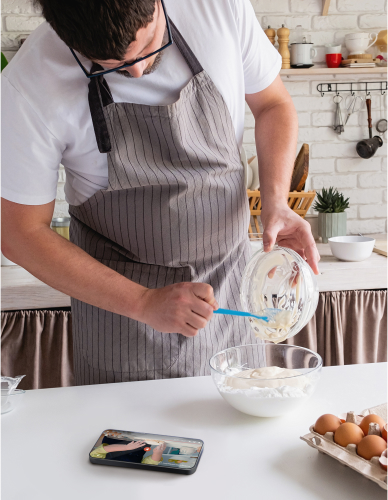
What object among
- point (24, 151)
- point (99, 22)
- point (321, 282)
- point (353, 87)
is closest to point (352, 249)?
point (321, 282)

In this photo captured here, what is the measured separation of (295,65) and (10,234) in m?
1.83

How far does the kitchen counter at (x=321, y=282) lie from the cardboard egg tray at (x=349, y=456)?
1289mm

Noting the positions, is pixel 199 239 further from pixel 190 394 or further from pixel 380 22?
pixel 380 22

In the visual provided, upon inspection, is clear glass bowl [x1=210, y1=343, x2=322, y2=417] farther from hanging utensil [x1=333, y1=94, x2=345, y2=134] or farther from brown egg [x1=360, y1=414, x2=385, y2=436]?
hanging utensil [x1=333, y1=94, x2=345, y2=134]

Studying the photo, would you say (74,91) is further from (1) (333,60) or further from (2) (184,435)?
(1) (333,60)

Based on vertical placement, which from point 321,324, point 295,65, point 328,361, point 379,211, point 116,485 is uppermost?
point 295,65

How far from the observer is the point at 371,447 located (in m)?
0.72

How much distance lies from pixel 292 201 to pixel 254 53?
111 cm

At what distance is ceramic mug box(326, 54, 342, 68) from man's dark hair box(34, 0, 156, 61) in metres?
1.87

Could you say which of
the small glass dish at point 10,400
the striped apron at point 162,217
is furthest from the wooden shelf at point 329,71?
the small glass dish at point 10,400

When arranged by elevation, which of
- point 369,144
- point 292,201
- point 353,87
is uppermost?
point 353,87

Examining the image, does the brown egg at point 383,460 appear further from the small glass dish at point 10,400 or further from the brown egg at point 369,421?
the small glass dish at point 10,400

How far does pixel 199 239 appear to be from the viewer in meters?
1.20

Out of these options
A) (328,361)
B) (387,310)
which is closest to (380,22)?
(387,310)
